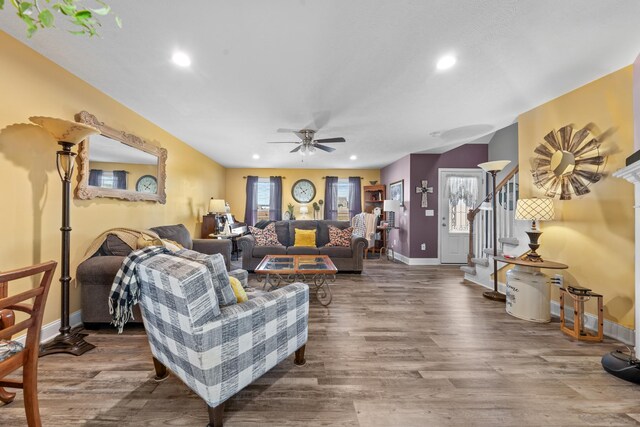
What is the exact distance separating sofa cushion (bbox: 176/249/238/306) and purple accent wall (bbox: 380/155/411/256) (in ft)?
15.6

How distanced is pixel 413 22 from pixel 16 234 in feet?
11.3

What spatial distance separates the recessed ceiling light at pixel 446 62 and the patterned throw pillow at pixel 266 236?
368 cm

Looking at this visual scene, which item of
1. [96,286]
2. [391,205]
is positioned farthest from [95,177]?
[391,205]

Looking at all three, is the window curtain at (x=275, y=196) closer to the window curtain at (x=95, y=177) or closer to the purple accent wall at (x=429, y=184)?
the purple accent wall at (x=429, y=184)

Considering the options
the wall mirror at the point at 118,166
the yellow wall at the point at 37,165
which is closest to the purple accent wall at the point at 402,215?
the wall mirror at the point at 118,166

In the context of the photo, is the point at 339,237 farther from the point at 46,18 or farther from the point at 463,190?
the point at 46,18

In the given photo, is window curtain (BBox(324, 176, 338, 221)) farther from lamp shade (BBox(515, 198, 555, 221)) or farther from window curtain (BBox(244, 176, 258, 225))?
lamp shade (BBox(515, 198, 555, 221))

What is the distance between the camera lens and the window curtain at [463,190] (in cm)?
552

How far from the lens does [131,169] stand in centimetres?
321

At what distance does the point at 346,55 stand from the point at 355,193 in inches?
210

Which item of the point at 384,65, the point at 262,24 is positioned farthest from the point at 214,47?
the point at 384,65

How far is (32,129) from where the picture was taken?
82.6 inches

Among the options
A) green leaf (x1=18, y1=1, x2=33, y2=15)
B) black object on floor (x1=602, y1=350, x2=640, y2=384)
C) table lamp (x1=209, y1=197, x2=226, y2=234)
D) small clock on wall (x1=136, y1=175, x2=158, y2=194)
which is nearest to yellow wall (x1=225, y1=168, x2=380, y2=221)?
table lamp (x1=209, y1=197, x2=226, y2=234)

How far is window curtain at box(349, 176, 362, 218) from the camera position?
7305mm
